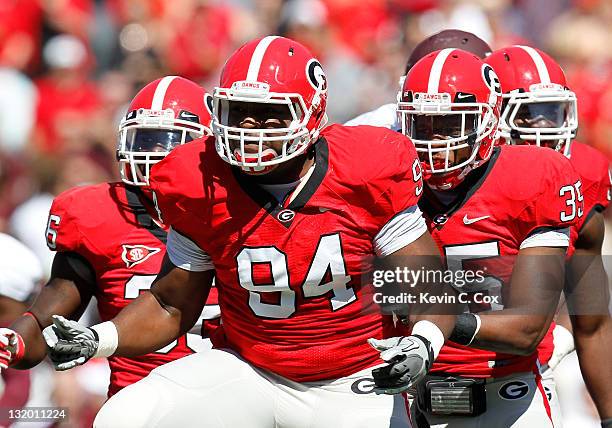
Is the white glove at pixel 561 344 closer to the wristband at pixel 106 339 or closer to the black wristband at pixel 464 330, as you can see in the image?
the black wristband at pixel 464 330

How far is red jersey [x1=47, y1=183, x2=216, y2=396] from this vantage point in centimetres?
433

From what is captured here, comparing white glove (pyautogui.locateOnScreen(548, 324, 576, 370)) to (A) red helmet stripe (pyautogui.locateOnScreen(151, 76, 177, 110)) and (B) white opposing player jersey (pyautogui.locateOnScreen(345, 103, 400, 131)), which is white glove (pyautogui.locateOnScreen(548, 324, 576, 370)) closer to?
(B) white opposing player jersey (pyautogui.locateOnScreen(345, 103, 400, 131))

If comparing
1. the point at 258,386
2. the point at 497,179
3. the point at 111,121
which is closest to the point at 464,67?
the point at 497,179

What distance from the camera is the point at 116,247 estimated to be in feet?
14.3

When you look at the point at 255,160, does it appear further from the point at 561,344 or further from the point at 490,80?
the point at 561,344

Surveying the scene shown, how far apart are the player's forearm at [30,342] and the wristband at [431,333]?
1.26 metres

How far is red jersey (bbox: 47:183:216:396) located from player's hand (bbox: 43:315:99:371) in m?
0.91

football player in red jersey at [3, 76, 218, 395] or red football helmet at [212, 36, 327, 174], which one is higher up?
red football helmet at [212, 36, 327, 174]

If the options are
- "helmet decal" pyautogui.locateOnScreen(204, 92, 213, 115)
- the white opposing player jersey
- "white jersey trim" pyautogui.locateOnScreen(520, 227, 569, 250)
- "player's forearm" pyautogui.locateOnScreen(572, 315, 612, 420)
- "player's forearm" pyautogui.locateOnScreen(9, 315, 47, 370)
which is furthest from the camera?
the white opposing player jersey

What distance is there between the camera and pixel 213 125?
11.8 ft

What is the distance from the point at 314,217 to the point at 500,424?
109 centimetres

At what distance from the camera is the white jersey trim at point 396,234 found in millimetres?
3574

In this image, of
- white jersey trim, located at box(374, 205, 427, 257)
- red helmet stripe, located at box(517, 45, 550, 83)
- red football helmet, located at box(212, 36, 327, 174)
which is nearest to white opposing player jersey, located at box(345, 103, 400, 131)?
red helmet stripe, located at box(517, 45, 550, 83)

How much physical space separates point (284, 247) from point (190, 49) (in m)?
5.24
